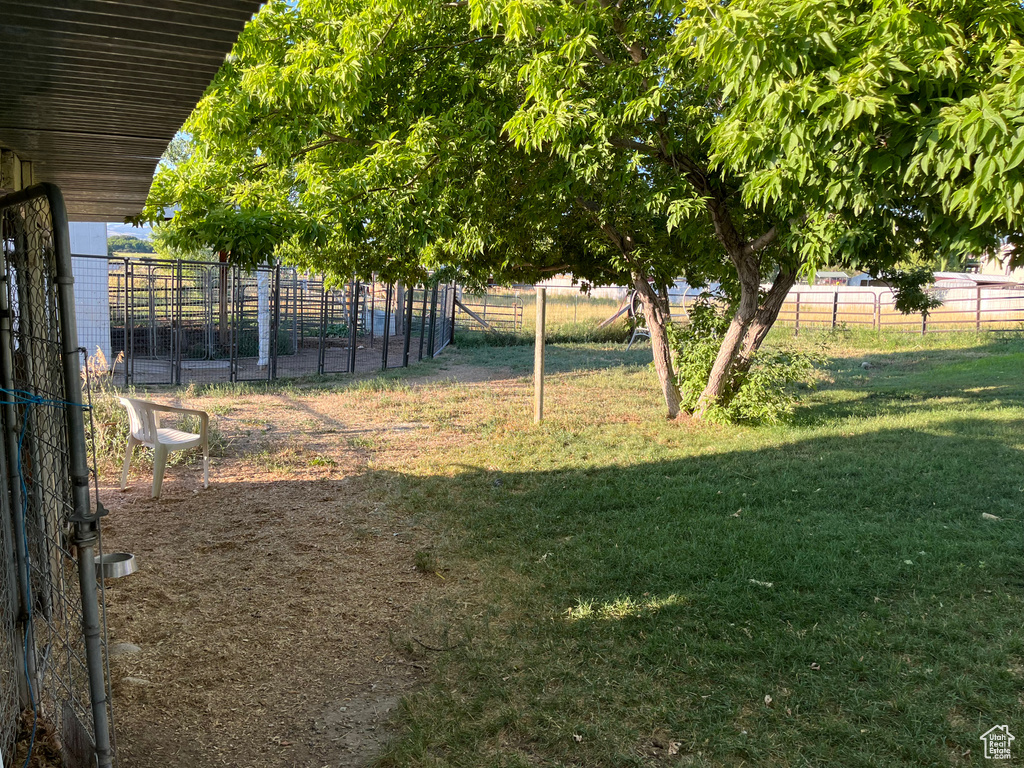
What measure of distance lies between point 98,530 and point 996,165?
3.91m

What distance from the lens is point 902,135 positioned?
422 centimetres

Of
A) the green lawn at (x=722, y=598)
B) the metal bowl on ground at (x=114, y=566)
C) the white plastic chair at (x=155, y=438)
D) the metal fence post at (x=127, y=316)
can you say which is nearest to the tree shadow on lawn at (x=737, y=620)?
the green lawn at (x=722, y=598)

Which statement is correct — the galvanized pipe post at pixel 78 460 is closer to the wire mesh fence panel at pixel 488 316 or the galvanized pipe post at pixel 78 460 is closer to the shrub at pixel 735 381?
the shrub at pixel 735 381

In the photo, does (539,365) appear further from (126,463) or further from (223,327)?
(223,327)

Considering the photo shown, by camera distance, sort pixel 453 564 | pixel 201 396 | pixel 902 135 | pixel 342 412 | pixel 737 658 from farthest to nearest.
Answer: pixel 201 396, pixel 342 412, pixel 453 564, pixel 902 135, pixel 737 658

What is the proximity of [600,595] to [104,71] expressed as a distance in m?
3.61

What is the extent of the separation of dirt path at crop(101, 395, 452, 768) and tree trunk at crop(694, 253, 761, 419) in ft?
15.4

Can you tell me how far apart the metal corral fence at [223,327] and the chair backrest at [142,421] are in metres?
5.45

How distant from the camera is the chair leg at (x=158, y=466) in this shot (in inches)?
258

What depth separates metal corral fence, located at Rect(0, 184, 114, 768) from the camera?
2379 mm

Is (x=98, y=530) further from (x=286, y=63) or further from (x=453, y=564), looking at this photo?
(x=286, y=63)

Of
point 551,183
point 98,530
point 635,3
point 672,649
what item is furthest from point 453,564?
point 635,3

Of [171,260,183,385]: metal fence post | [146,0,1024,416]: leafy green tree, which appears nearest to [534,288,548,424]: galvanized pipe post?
[146,0,1024,416]: leafy green tree

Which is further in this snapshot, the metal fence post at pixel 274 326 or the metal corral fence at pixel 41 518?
the metal fence post at pixel 274 326
